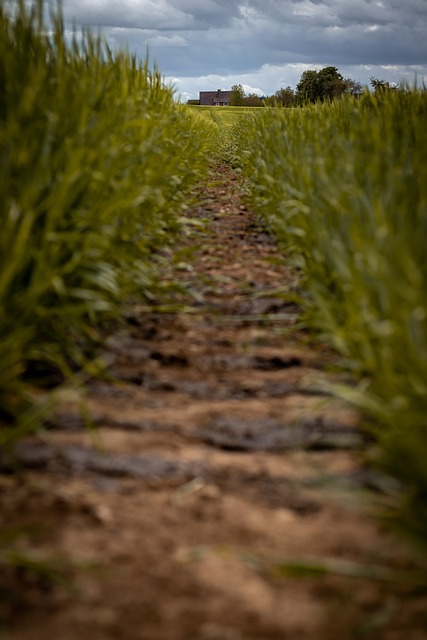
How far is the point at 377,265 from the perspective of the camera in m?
2.27

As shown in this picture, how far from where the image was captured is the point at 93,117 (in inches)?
131

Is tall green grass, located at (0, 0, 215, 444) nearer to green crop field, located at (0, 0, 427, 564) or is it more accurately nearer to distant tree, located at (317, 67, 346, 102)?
green crop field, located at (0, 0, 427, 564)

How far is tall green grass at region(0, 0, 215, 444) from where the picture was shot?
91.2 inches

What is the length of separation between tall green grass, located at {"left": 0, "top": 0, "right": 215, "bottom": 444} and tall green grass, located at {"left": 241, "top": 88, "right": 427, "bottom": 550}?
2.58ft

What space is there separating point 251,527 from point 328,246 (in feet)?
4.26

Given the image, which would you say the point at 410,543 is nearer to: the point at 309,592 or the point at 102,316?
the point at 309,592

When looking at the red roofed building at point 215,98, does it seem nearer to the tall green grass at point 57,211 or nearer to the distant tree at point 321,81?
the distant tree at point 321,81

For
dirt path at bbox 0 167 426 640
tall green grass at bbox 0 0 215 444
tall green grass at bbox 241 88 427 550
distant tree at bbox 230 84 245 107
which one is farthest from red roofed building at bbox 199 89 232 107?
dirt path at bbox 0 167 426 640

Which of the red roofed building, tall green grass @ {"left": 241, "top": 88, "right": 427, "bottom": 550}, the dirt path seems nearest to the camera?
the dirt path

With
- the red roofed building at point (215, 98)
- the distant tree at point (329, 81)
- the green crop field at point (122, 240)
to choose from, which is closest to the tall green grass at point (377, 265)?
the green crop field at point (122, 240)

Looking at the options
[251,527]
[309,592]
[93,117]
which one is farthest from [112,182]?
[309,592]

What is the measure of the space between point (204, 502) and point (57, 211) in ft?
3.94

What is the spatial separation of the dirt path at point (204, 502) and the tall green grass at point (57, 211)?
0.66 feet

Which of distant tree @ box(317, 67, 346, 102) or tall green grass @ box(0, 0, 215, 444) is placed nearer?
tall green grass @ box(0, 0, 215, 444)
